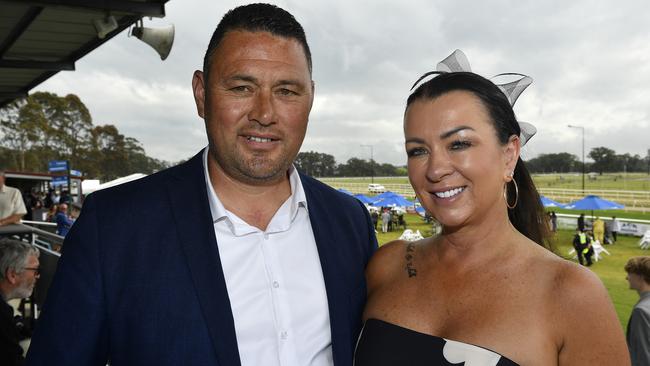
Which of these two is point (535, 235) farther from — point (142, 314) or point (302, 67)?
point (142, 314)

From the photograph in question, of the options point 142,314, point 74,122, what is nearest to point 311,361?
point 142,314

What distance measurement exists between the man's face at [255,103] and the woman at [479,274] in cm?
47

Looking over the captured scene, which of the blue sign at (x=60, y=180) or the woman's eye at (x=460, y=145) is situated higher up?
the woman's eye at (x=460, y=145)

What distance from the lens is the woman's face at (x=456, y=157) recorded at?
1904mm

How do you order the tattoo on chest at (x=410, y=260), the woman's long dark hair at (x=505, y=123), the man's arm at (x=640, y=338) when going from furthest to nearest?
the man's arm at (x=640, y=338)
the tattoo on chest at (x=410, y=260)
the woman's long dark hair at (x=505, y=123)

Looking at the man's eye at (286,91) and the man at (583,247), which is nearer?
the man's eye at (286,91)

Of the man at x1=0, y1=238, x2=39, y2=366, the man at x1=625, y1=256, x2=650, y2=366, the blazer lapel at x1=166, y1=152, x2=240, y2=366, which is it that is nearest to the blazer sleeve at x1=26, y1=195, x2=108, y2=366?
the blazer lapel at x1=166, y1=152, x2=240, y2=366

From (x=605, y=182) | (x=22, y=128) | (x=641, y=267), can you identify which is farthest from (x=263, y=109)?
(x=605, y=182)

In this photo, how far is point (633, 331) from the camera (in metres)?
5.26

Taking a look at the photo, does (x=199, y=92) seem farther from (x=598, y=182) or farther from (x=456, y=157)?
(x=598, y=182)

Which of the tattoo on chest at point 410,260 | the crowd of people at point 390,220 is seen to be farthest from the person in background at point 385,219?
the tattoo on chest at point 410,260

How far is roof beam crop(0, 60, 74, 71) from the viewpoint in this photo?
8.01 metres

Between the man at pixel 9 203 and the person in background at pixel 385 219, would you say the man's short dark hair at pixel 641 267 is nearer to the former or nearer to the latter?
the man at pixel 9 203

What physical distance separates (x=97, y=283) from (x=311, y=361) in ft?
2.49
